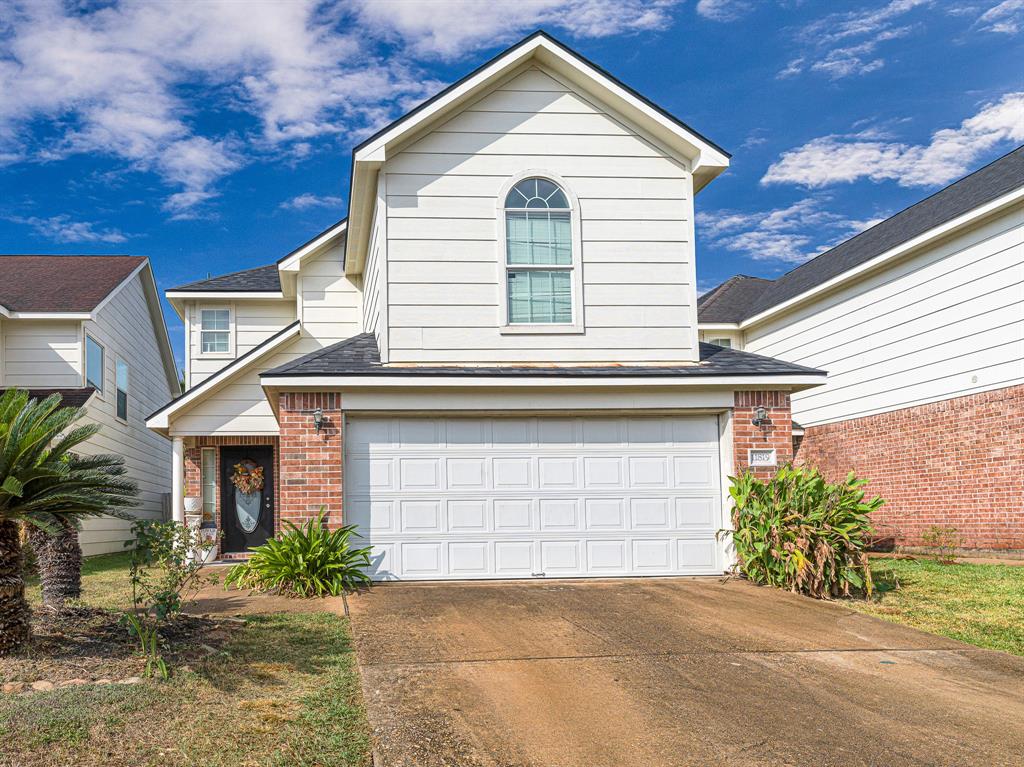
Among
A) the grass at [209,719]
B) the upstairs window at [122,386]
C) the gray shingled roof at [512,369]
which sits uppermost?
the upstairs window at [122,386]

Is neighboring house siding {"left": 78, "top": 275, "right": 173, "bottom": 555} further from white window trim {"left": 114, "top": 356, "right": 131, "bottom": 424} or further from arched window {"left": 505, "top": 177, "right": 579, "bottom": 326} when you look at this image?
arched window {"left": 505, "top": 177, "right": 579, "bottom": 326}

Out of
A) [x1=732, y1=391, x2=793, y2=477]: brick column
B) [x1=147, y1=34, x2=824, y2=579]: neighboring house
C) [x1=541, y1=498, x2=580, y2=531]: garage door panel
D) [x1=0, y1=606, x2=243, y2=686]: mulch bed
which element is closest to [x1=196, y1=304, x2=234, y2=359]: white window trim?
[x1=147, y1=34, x2=824, y2=579]: neighboring house

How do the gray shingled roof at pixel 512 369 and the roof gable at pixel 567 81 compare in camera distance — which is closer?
the gray shingled roof at pixel 512 369

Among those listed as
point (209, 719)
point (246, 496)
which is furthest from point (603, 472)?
point (246, 496)

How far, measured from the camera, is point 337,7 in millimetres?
14055

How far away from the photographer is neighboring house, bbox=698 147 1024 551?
1357 cm

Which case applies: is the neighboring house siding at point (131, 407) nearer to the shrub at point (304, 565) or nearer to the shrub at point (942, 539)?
the shrub at point (304, 565)

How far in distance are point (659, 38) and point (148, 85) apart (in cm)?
1174

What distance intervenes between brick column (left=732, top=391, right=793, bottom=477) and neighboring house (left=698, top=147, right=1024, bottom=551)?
427cm

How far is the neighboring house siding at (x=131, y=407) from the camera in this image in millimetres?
18405

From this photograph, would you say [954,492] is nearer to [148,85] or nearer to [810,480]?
[810,480]

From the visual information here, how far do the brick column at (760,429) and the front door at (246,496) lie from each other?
32.0 feet

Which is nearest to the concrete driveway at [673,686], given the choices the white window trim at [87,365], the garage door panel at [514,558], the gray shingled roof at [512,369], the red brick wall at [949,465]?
the garage door panel at [514,558]

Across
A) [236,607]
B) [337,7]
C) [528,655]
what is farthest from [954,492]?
[337,7]
